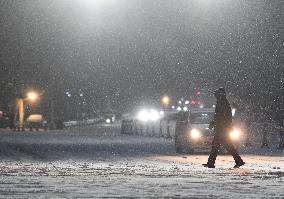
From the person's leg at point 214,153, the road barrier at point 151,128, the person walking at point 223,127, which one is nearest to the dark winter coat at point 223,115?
the person walking at point 223,127

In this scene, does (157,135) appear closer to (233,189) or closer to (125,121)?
(125,121)

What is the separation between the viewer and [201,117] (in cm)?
3234

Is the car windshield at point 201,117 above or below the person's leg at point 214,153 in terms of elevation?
above

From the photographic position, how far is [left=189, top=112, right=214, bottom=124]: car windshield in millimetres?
31703

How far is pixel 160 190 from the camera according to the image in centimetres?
1348

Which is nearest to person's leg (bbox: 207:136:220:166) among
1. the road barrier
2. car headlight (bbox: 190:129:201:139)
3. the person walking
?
the person walking

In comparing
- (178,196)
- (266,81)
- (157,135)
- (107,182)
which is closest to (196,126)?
(107,182)

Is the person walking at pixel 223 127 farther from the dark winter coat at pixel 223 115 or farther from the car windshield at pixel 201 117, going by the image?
the car windshield at pixel 201 117

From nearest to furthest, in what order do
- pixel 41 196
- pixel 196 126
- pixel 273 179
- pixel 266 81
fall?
pixel 41 196 → pixel 273 179 → pixel 196 126 → pixel 266 81

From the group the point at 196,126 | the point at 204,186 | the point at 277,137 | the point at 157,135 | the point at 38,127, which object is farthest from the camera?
the point at 38,127

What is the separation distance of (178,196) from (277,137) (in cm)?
3033

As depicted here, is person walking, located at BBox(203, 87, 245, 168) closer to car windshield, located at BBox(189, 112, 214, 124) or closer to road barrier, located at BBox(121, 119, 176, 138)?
car windshield, located at BBox(189, 112, 214, 124)

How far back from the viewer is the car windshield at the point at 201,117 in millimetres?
31703

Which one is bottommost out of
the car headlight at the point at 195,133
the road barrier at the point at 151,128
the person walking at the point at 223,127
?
the person walking at the point at 223,127
